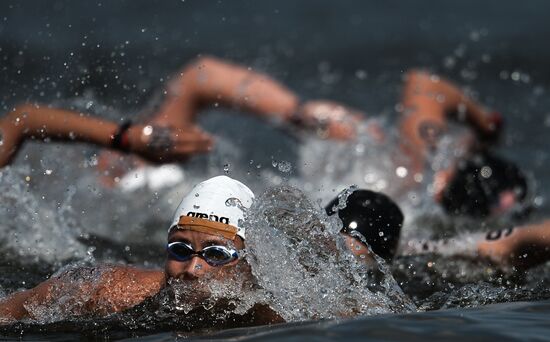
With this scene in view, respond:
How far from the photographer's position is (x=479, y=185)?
793 cm

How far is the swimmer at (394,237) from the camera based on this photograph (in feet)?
17.4

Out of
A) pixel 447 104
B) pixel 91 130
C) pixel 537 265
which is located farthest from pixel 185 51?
pixel 537 265

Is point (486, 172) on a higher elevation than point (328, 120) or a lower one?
lower

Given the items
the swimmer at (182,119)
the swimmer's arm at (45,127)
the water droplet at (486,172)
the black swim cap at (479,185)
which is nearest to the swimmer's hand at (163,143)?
the swimmer at (182,119)

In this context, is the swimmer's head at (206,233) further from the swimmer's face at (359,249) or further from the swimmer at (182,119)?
the swimmer at (182,119)

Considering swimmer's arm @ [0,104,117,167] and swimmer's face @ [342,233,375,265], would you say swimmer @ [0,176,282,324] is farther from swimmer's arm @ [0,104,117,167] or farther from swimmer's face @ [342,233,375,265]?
swimmer's arm @ [0,104,117,167]

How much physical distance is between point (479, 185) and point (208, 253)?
3.67 meters

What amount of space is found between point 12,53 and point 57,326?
27.8 ft

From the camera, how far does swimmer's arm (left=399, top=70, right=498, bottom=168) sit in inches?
326

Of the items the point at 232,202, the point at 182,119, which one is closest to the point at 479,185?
the point at 182,119

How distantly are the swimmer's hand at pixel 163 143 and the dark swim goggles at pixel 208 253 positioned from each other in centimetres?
164

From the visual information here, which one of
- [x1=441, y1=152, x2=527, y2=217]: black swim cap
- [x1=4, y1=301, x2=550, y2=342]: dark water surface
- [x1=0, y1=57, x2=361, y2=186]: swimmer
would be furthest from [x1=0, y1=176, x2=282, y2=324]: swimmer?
[x1=441, y1=152, x2=527, y2=217]: black swim cap

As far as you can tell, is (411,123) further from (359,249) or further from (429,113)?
(359,249)

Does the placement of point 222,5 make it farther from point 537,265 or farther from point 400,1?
point 537,265
